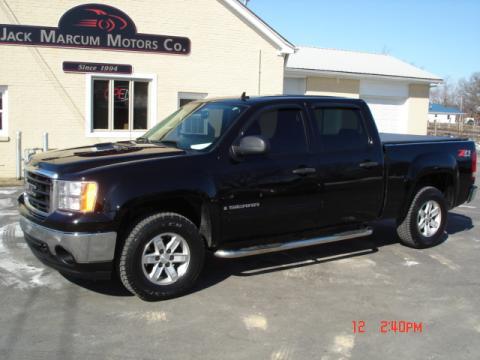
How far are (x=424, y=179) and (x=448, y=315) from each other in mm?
2645

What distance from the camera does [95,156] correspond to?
194 inches

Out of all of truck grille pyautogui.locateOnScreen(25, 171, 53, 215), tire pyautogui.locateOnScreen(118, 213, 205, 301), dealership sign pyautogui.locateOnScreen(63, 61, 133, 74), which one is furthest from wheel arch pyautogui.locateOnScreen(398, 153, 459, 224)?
dealership sign pyautogui.locateOnScreen(63, 61, 133, 74)

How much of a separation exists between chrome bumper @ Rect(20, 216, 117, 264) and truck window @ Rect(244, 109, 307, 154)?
1814 mm

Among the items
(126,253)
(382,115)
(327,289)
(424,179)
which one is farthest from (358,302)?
(382,115)

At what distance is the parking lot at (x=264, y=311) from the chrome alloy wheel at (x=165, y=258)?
251 mm

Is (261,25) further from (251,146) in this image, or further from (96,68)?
(251,146)

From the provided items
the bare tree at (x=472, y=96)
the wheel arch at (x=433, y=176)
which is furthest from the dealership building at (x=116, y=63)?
the bare tree at (x=472, y=96)

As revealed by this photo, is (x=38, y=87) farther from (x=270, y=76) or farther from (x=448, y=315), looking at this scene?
(x=448, y=315)

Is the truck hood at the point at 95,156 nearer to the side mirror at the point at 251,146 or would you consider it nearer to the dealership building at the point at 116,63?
the side mirror at the point at 251,146

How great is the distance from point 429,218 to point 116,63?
9.50 meters

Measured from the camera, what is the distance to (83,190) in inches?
174

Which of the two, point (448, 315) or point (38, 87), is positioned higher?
point (38, 87)

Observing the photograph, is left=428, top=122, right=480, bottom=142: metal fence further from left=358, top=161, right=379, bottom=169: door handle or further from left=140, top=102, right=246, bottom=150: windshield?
left=140, top=102, right=246, bottom=150: windshield

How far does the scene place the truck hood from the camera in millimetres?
4617
